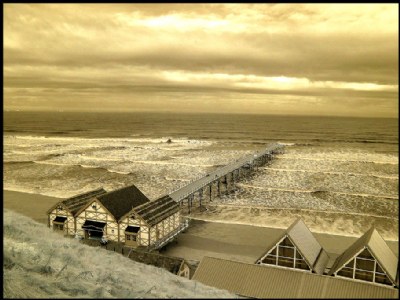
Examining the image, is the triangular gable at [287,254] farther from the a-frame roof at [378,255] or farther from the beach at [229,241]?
the beach at [229,241]

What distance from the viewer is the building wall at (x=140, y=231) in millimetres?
27531

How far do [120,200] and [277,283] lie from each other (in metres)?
17.6

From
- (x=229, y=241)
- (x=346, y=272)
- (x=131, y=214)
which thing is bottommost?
(x=229, y=241)

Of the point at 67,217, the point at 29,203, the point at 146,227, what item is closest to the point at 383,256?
the point at 146,227

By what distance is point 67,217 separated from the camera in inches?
1185

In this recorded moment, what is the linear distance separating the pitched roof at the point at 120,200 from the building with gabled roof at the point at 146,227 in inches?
52.8

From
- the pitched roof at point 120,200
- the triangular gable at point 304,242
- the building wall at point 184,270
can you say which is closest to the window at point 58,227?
the pitched roof at point 120,200

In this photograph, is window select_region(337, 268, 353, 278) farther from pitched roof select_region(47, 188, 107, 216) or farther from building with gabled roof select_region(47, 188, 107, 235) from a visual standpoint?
pitched roof select_region(47, 188, 107, 216)

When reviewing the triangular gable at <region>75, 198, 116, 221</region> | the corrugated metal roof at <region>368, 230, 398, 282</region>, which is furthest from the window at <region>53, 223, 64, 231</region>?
the corrugated metal roof at <region>368, 230, 398, 282</region>

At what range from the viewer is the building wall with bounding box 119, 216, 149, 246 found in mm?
27531

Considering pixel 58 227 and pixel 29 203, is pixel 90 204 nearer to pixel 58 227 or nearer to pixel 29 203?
pixel 58 227

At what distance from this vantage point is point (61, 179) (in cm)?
5416

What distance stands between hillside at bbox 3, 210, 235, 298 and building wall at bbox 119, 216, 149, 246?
431 inches

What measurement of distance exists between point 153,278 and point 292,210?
27778 millimetres
